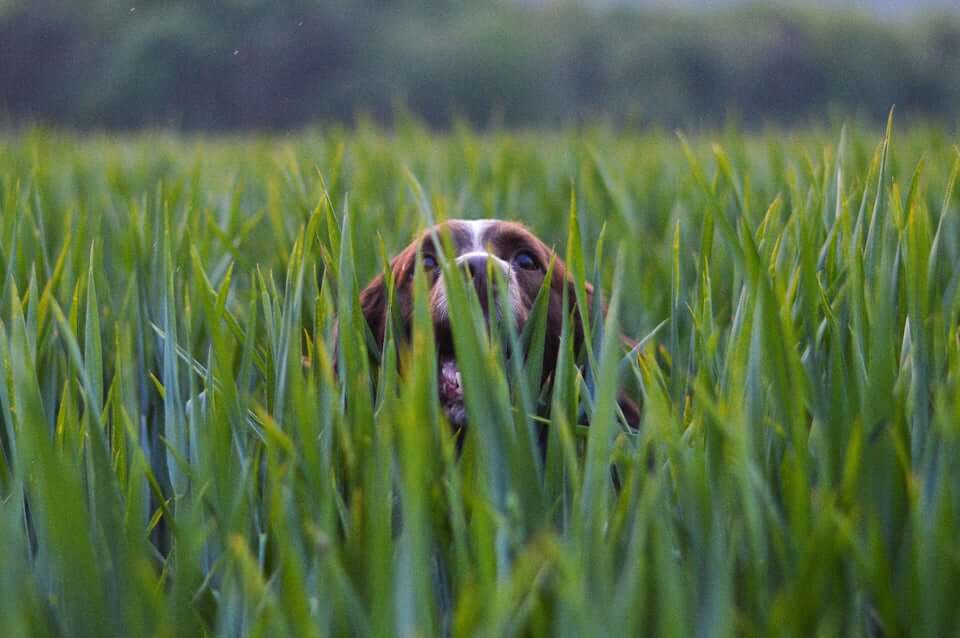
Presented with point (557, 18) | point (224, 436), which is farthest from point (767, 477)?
point (557, 18)

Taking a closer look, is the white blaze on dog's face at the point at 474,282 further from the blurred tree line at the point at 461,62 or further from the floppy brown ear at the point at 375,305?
the blurred tree line at the point at 461,62

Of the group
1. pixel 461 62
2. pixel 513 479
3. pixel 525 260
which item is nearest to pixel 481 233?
pixel 525 260

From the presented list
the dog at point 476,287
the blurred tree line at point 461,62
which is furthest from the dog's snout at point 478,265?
the blurred tree line at point 461,62

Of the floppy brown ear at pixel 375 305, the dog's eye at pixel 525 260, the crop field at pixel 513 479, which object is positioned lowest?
the floppy brown ear at pixel 375 305

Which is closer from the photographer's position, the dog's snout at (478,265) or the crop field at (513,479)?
the crop field at (513,479)

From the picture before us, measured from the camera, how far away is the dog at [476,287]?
1537mm

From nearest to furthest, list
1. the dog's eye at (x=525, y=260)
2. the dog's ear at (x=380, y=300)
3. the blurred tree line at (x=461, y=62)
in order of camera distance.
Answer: the dog's ear at (x=380, y=300) → the dog's eye at (x=525, y=260) → the blurred tree line at (x=461, y=62)

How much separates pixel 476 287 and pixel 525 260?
0.97ft

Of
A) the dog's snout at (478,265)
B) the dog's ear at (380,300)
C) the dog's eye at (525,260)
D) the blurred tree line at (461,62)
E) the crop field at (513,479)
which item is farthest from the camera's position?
the blurred tree line at (461,62)

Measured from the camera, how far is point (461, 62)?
1054cm

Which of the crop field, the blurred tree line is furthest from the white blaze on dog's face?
the blurred tree line

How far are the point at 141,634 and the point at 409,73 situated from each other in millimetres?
9773

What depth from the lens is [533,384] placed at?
3.65ft

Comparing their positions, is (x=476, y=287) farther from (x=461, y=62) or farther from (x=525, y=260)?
(x=461, y=62)
